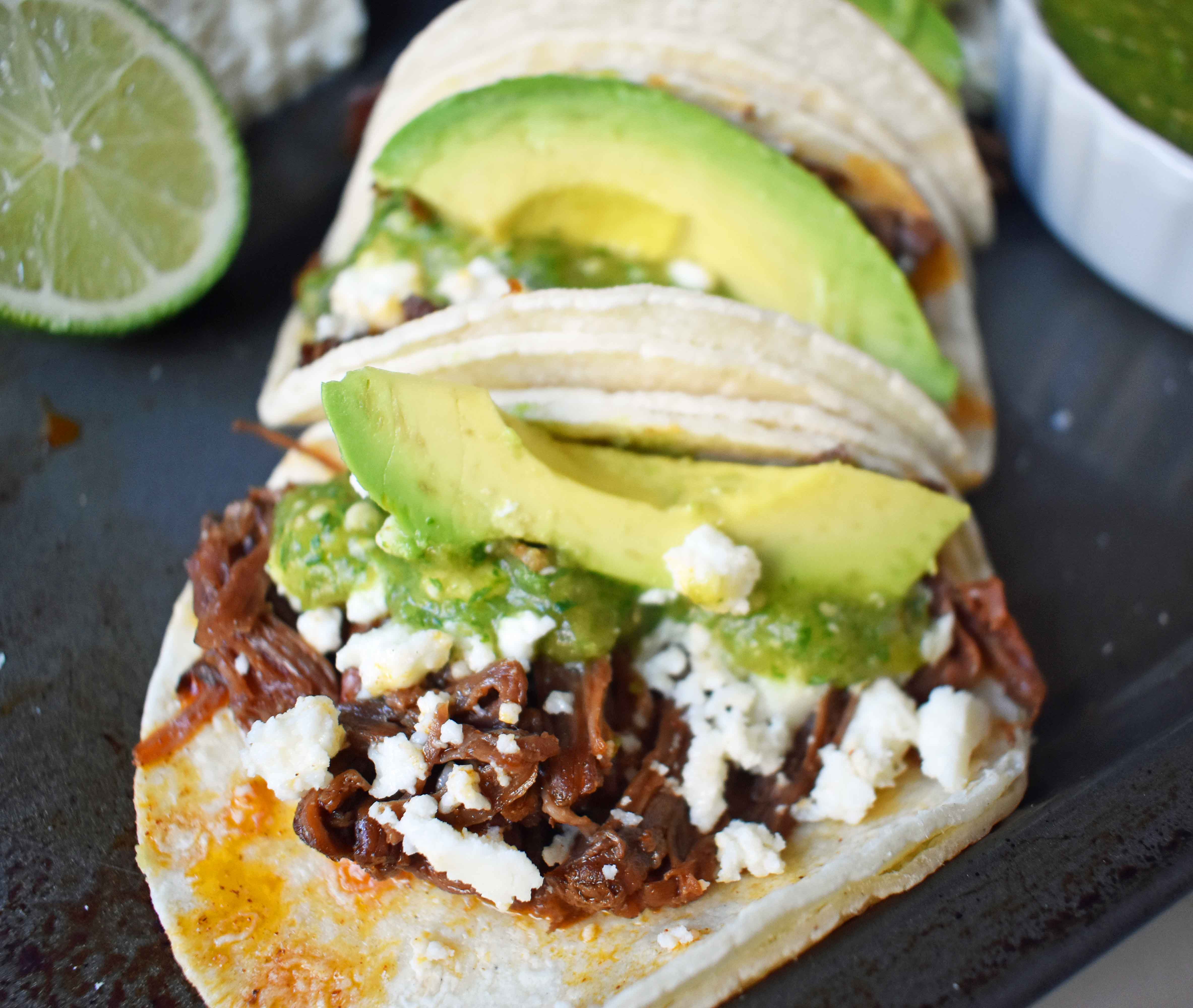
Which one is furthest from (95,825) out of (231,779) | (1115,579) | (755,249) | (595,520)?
(1115,579)

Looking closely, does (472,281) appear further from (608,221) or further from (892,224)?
(892,224)

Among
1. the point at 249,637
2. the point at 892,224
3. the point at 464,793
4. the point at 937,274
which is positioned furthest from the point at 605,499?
the point at 937,274

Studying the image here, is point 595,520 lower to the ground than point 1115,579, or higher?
higher

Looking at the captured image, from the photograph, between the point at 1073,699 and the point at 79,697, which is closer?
the point at 79,697

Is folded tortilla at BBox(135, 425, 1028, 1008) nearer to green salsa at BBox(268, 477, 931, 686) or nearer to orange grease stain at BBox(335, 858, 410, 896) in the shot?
orange grease stain at BBox(335, 858, 410, 896)

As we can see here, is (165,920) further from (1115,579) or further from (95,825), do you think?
(1115,579)

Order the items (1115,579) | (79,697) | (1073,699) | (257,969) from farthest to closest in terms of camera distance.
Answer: (1115,579)
(1073,699)
(79,697)
(257,969)
